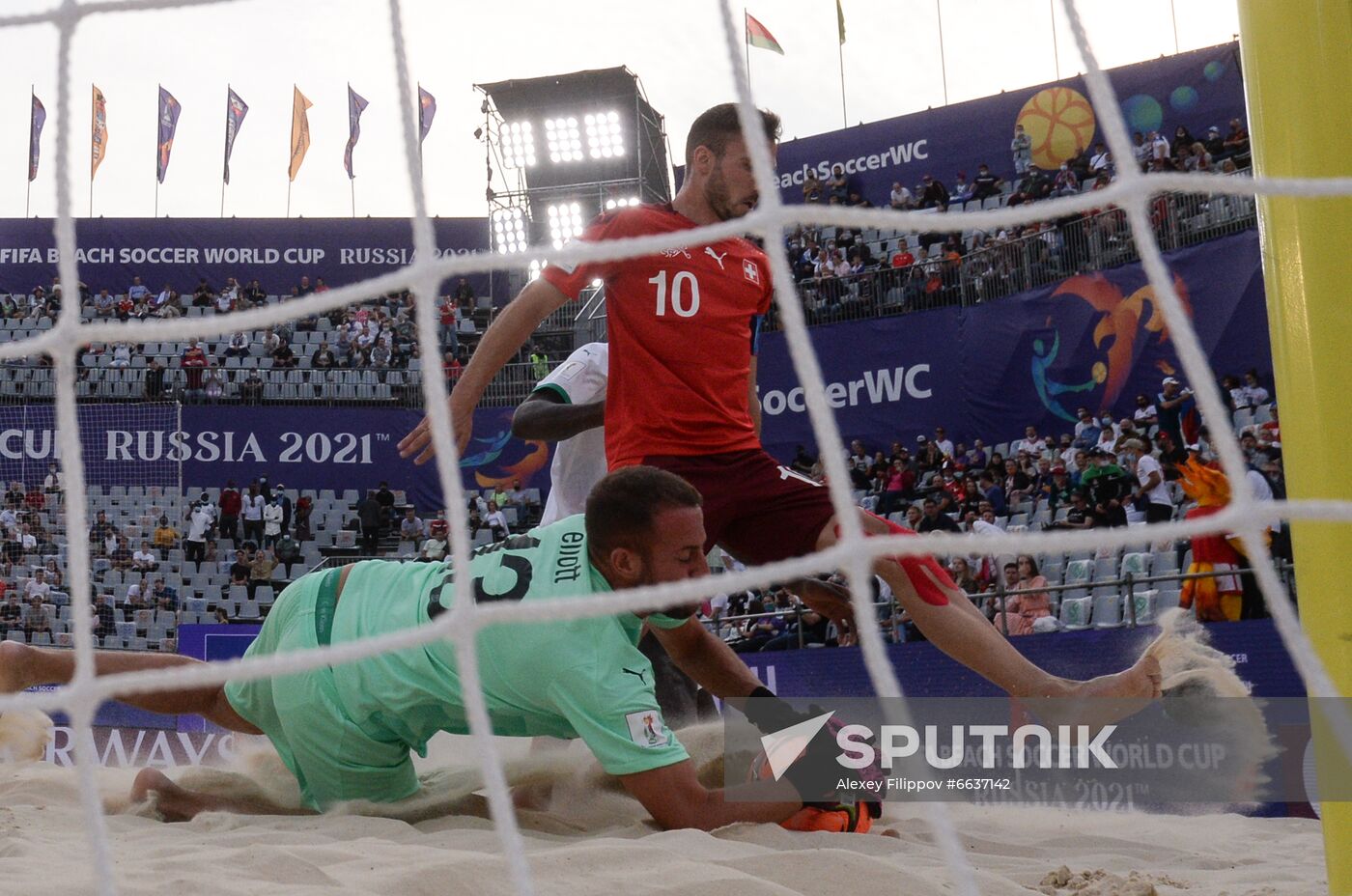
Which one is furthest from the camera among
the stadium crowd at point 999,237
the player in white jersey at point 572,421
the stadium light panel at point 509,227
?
the stadium light panel at point 509,227

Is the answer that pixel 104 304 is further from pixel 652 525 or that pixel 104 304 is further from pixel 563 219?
pixel 652 525

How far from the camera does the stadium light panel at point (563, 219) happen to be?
18.8 meters

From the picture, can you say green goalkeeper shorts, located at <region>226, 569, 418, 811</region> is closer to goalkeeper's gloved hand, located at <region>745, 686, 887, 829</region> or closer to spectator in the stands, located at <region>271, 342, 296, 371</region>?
goalkeeper's gloved hand, located at <region>745, 686, 887, 829</region>

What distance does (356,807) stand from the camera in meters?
2.61

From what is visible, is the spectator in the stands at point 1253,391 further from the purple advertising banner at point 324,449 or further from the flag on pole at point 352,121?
the flag on pole at point 352,121

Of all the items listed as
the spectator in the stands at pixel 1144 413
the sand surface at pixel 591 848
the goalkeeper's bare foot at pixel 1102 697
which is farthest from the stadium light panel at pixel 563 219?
the goalkeeper's bare foot at pixel 1102 697

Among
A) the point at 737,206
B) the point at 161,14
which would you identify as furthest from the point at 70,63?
the point at 737,206

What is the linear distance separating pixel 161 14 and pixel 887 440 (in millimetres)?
10462

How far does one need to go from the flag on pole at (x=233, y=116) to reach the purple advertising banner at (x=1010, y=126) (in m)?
10.6

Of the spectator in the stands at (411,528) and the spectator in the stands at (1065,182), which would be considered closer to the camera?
the spectator in the stands at (1065,182)

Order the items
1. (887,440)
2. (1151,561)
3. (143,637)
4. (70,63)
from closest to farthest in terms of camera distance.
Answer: (70,63) < (1151,561) < (143,637) < (887,440)

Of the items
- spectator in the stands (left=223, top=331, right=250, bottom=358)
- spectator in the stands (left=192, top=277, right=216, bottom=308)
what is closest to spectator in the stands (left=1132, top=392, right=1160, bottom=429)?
spectator in the stands (left=223, top=331, right=250, bottom=358)

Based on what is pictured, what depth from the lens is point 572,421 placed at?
2.91 meters

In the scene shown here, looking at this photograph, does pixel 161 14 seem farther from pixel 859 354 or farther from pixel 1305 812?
pixel 859 354
